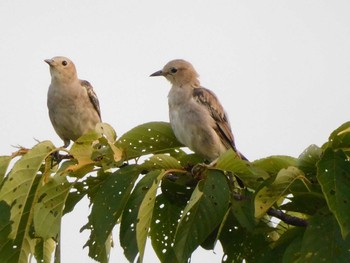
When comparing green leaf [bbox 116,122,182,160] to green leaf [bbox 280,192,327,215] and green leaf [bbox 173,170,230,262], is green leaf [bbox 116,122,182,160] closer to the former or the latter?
green leaf [bbox 173,170,230,262]

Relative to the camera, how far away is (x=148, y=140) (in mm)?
4359

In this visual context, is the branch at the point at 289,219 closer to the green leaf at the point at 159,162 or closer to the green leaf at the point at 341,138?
the green leaf at the point at 341,138

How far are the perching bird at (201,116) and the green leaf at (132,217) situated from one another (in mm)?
2302

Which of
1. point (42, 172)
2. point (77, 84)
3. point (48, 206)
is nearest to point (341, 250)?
point (48, 206)

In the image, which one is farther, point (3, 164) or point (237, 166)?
point (3, 164)

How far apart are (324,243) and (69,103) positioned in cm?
620

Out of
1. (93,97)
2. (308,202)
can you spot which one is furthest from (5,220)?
(93,97)

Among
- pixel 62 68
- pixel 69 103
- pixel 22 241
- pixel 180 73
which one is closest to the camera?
pixel 22 241

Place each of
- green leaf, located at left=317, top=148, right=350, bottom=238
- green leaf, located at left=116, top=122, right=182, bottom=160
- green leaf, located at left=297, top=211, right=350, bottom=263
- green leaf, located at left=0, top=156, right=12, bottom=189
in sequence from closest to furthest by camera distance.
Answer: green leaf, located at left=317, top=148, right=350, bottom=238 < green leaf, located at left=297, top=211, right=350, bottom=263 < green leaf, located at left=0, top=156, right=12, bottom=189 < green leaf, located at left=116, top=122, right=182, bottom=160

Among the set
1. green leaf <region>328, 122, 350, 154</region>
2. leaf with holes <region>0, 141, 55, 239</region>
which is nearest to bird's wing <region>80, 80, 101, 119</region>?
leaf with holes <region>0, 141, 55, 239</region>

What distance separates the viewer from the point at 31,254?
400 cm

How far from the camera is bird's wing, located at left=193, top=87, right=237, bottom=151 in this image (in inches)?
269

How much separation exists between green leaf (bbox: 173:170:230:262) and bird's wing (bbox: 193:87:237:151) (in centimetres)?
328

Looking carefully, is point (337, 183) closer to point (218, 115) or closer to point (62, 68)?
point (218, 115)
